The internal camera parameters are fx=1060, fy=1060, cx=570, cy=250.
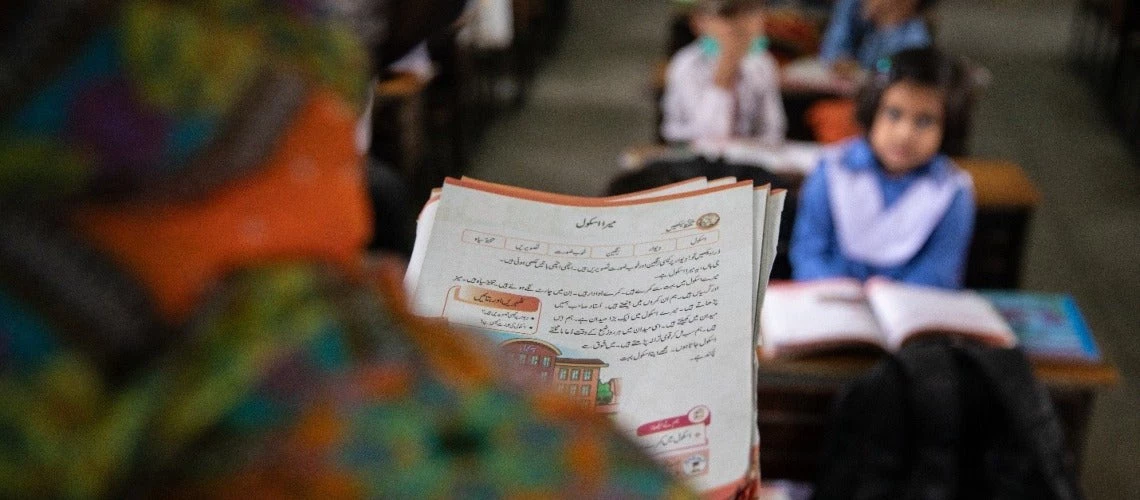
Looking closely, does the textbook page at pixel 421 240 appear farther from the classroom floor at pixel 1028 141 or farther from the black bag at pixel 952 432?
the classroom floor at pixel 1028 141

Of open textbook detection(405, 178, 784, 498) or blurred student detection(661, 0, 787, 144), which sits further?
blurred student detection(661, 0, 787, 144)

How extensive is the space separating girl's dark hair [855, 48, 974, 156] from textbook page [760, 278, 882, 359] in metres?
0.56

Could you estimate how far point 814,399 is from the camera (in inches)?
79.0

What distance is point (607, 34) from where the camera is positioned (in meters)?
7.30

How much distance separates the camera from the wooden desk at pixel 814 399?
1.94m

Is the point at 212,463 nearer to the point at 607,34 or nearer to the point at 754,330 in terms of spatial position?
the point at 754,330

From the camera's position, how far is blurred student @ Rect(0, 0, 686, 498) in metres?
0.26

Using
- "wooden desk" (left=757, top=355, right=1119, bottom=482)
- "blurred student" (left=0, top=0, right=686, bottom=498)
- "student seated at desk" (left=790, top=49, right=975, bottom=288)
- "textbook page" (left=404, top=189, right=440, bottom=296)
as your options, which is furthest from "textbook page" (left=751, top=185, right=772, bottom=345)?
"student seated at desk" (left=790, top=49, right=975, bottom=288)

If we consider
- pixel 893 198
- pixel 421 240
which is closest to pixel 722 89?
pixel 893 198

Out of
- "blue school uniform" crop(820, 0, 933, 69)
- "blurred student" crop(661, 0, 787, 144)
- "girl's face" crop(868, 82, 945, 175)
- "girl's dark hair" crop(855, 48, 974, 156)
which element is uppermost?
"blue school uniform" crop(820, 0, 933, 69)

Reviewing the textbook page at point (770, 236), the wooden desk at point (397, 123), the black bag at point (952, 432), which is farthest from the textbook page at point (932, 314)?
the wooden desk at point (397, 123)

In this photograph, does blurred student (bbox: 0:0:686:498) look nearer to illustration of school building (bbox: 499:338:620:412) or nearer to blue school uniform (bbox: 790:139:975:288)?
illustration of school building (bbox: 499:338:620:412)

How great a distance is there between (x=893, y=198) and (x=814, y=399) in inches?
28.3

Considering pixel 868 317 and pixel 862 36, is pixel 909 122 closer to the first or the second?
pixel 868 317
